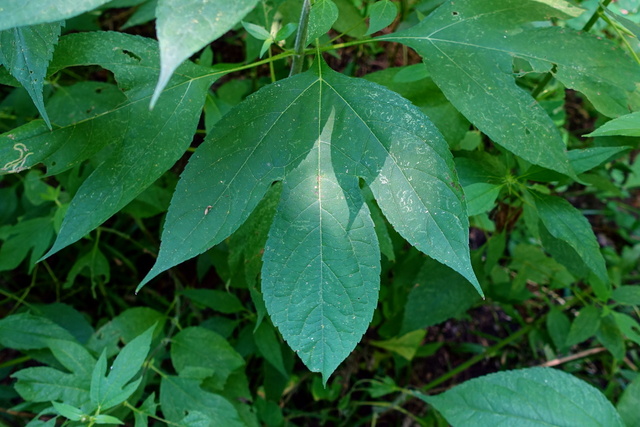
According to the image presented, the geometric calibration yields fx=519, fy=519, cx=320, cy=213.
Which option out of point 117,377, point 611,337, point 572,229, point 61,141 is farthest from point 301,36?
point 611,337

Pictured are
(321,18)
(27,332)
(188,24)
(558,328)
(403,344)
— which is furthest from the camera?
(403,344)

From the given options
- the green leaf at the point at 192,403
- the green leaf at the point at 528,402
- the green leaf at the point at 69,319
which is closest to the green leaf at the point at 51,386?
the green leaf at the point at 192,403

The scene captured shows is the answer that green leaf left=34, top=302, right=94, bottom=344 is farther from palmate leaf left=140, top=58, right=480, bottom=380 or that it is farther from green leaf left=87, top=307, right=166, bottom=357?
palmate leaf left=140, top=58, right=480, bottom=380

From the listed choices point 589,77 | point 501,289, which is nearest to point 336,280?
point 589,77

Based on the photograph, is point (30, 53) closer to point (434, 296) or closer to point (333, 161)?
point (333, 161)

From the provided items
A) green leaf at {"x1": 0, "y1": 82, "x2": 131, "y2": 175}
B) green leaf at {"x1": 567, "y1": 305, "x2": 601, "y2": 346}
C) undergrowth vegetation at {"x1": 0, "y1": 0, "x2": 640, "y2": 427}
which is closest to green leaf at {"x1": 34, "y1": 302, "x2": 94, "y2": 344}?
undergrowth vegetation at {"x1": 0, "y1": 0, "x2": 640, "y2": 427}

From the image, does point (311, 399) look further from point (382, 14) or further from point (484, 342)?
point (382, 14)

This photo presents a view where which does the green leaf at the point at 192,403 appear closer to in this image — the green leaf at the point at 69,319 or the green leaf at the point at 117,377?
the green leaf at the point at 117,377
